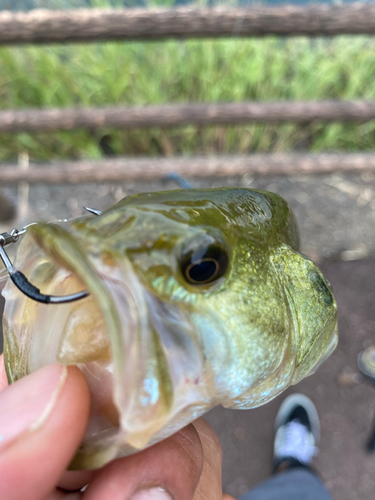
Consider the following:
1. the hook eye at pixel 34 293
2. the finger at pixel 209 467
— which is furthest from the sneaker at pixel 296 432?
the hook eye at pixel 34 293

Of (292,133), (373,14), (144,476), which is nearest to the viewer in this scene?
(144,476)

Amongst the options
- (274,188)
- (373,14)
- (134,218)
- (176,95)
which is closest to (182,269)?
(134,218)

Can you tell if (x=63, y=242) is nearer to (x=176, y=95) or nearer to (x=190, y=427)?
(x=190, y=427)

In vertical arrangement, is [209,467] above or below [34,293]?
below

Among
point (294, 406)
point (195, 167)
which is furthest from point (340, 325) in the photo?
point (195, 167)

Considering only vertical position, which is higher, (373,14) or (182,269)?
(373,14)

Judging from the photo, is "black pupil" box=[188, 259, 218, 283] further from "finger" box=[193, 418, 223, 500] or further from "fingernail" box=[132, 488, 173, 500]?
"finger" box=[193, 418, 223, 500]

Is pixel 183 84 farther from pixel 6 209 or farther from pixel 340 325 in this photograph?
pixel 340 325

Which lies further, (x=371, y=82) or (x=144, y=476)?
(x=371, y=82)
